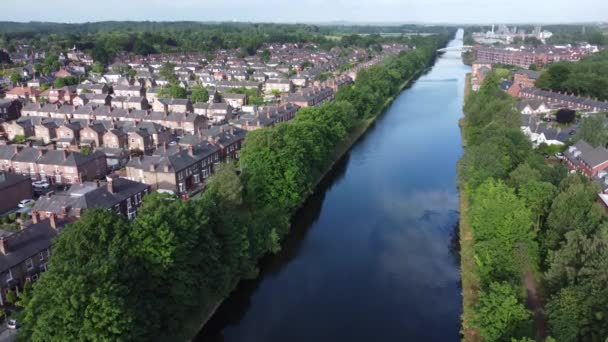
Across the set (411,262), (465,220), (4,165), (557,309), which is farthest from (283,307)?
(4,165)

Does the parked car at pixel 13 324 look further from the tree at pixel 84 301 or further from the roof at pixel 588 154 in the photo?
the roof at pixel 588 154

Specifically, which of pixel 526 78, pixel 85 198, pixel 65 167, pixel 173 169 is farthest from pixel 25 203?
pixel 526 78

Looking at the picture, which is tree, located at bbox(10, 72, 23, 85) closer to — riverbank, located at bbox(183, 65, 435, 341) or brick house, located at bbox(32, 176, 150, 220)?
riverbank, located at bbox(183, 65, 435, 341)

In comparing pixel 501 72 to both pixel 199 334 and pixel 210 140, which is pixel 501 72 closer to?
pixel 210 140

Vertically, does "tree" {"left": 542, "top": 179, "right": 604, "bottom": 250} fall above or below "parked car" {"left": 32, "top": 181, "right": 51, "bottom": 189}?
above

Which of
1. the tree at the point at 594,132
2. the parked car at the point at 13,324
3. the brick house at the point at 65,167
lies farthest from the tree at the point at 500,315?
the brick house at the point at 65,167

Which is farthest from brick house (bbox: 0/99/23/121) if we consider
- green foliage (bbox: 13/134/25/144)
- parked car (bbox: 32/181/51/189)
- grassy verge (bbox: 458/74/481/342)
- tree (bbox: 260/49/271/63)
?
tree (bbox: 260/49/271/63)
